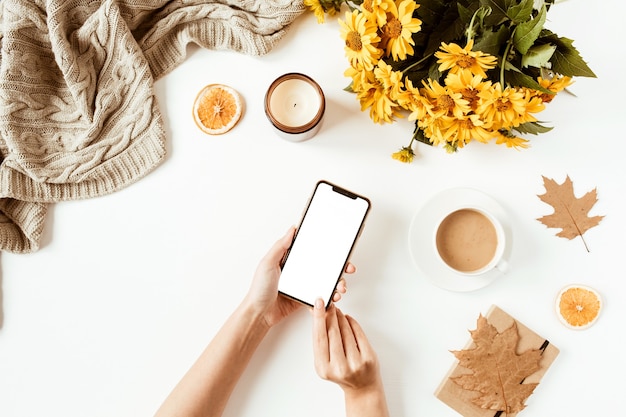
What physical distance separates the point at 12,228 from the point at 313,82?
0.67 meters

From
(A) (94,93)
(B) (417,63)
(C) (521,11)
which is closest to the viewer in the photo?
(C) (521,11)

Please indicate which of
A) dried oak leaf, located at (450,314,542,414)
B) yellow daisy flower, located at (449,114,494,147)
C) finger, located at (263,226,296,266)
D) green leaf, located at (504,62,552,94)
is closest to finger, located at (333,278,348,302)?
finger, located at (263,226,296,266)

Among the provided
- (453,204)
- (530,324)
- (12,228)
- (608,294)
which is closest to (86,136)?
(12,228)

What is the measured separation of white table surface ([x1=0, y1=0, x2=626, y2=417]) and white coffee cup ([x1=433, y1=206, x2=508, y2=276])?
0.22 feet

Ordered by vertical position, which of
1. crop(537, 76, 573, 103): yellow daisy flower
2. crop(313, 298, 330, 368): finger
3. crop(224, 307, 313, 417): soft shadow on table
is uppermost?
crop(537, 76, 573, 103): yellow daisy flower

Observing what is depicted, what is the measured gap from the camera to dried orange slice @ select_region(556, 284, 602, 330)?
0.93 meters

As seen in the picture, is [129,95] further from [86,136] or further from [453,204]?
[453,204]

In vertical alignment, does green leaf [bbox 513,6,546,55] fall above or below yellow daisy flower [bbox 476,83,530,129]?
above

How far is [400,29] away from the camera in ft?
2.35

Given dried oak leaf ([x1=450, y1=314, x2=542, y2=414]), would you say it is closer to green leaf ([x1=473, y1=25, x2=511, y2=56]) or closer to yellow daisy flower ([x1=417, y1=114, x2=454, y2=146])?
yellow daisy flower ([x1=417, y1=114, x2=454, y2=146])

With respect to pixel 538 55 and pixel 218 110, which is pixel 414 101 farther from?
pixel 218 110

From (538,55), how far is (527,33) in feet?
0.11

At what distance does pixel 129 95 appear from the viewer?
3.29 feet

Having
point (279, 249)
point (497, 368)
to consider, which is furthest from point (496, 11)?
point (497, 368)
